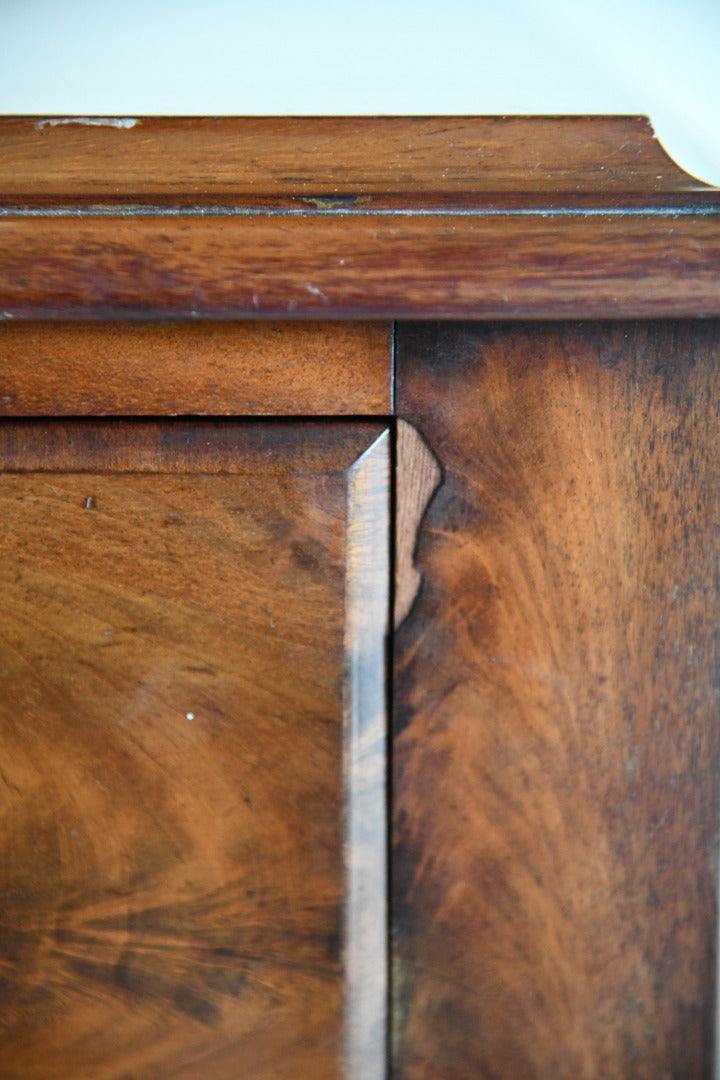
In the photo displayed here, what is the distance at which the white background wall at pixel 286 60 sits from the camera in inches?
12.4

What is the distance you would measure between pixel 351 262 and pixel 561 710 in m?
0.13

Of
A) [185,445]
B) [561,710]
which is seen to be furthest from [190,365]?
[561,710]

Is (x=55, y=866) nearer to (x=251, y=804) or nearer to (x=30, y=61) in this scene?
(x=251, y=804)

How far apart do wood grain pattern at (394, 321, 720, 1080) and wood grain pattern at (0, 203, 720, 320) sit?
2cm

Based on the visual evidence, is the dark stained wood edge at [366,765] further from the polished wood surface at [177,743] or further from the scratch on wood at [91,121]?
the scratch on wood at [91,121]

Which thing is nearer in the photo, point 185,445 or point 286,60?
point 185,445

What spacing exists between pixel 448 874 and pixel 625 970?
0.19 feet

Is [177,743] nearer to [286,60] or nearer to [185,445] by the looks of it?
[185,445]

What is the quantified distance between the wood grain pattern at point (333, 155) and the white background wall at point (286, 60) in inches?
3.6

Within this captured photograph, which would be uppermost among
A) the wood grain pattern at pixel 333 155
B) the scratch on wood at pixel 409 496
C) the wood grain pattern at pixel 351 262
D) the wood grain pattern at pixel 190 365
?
the wood grain pattern at pixel 333 155

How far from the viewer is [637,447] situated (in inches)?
8.0

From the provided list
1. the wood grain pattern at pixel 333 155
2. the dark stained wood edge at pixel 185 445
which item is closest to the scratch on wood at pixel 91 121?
the wood grain pattern at pixel 333 155

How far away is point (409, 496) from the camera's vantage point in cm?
21

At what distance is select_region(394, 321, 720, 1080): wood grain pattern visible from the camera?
8.0 inches
